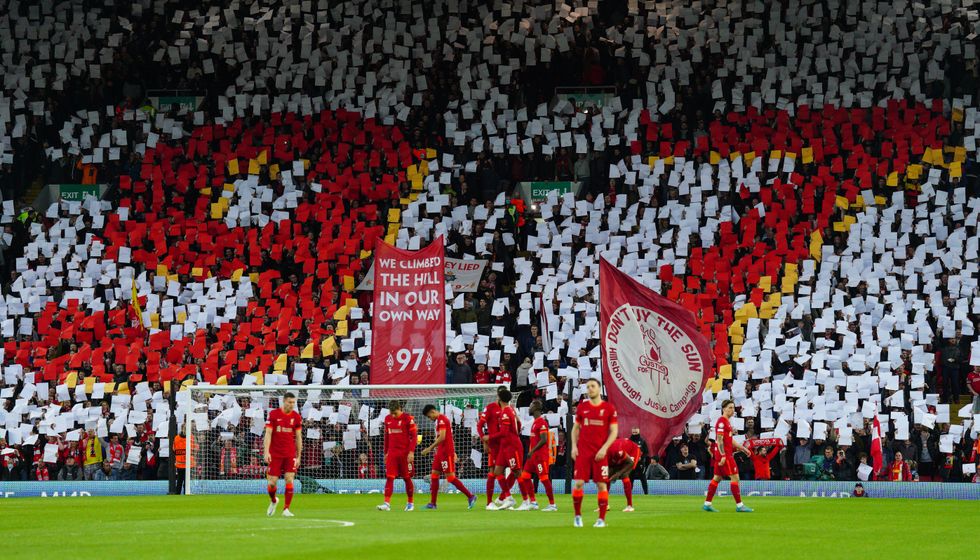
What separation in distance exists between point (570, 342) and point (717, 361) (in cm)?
337

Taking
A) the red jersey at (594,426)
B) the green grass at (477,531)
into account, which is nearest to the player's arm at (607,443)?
the red jersey at (594,426)

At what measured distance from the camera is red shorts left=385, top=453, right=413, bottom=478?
22250 mm

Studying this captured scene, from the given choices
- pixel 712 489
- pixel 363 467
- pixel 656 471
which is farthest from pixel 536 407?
pixel 363 467

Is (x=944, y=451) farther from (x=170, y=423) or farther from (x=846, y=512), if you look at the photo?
(x=170, y=423)

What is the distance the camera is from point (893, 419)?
2942cm

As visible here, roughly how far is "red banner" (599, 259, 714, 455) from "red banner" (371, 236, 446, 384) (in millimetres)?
2931

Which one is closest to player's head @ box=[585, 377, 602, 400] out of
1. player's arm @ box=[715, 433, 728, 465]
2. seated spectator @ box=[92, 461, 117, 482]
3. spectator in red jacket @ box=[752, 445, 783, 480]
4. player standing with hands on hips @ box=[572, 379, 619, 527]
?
player standing with hands on hips @ box=[572, 379, 619, 527]

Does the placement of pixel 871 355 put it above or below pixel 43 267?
below

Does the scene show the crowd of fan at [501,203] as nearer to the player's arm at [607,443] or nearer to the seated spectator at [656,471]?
the seated spectator at [656,471]

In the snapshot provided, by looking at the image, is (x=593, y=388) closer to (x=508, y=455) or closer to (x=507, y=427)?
(x=507, y=427)

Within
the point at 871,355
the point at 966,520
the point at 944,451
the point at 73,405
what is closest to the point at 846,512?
the point at 966,520

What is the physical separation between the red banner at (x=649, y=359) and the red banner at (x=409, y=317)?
293 cm

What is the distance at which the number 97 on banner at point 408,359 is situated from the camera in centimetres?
2327

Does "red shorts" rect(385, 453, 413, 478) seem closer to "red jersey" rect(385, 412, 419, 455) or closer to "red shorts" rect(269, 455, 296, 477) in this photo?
"red jersey" rect(385, 412, 419, 455)
